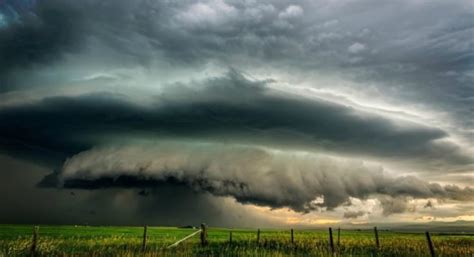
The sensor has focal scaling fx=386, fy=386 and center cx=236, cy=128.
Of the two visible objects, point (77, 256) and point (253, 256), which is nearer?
point (77, 256)

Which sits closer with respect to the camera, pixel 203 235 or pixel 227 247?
pixel 227 247

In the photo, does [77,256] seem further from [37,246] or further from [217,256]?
[217,256]

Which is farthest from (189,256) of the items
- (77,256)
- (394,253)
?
(394,253)

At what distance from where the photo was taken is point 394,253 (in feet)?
88.1

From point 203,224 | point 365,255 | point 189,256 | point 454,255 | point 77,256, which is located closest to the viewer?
point 77,256

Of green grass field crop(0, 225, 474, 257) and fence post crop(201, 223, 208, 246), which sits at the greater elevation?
fence post crop(201, 223, 208, 246)

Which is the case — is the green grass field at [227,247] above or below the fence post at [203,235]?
below

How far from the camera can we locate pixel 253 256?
73.7ft

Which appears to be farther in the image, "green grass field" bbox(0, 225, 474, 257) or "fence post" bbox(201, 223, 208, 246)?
"fence post" bbox(201, 223, 208, 246)

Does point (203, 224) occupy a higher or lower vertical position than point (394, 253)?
higher

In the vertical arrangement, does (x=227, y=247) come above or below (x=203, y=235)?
below

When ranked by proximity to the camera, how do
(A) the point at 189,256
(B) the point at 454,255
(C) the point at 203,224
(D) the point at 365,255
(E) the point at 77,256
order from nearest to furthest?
(E) the point at 77,256, (A) the point at 189,256, (B) the point at 454,255, (D) the point at 365,255, (C) the point at 203,224

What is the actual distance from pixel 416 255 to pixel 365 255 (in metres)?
3.13

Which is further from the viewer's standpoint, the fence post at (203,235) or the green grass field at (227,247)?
the fence post at (203,235)
